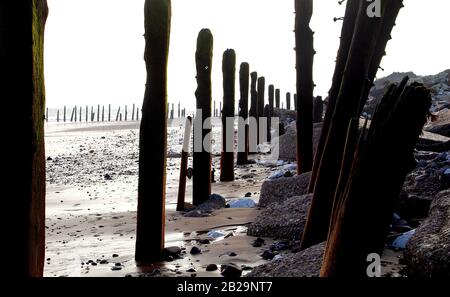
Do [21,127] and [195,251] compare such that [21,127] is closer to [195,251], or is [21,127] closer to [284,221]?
[195,251]

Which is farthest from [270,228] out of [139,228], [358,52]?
[358,52]

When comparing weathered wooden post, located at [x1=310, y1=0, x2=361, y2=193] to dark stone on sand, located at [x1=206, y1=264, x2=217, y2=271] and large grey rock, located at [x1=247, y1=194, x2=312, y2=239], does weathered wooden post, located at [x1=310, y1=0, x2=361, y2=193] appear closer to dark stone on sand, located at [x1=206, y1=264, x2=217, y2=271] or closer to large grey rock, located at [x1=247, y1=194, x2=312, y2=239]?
large grey rock, located at [x1=247, y1=194, x2=312, y2=239]

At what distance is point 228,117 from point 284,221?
6.69 m

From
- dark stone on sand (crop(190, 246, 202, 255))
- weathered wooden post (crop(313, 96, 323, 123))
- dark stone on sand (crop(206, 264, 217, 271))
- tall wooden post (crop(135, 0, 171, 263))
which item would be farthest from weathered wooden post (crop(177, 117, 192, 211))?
weathered wooden post (crop(313, 96, 323, 123))

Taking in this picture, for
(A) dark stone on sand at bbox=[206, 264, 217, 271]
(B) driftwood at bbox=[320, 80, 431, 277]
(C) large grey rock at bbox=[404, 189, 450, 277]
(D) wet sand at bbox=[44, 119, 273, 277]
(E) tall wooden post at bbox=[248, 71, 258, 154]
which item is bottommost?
(D) wet sand at bbox=[44, 119, 273, 277]

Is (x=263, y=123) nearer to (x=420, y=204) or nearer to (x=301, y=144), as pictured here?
(x=301, y=144)

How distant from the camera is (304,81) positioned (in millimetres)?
8398

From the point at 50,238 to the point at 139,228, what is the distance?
236 centimetres

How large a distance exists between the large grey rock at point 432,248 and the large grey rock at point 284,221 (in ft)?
5.70

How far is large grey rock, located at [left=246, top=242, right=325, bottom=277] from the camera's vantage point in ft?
11.5

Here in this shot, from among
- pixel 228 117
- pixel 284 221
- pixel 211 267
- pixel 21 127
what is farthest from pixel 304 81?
pixel 21 127

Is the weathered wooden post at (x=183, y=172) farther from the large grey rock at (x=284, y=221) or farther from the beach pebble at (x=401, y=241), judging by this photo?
the beach pebble at (x=401, y=241)

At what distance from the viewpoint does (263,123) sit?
2344cm

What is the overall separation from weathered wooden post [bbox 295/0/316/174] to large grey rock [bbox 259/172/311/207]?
0.87 meters
